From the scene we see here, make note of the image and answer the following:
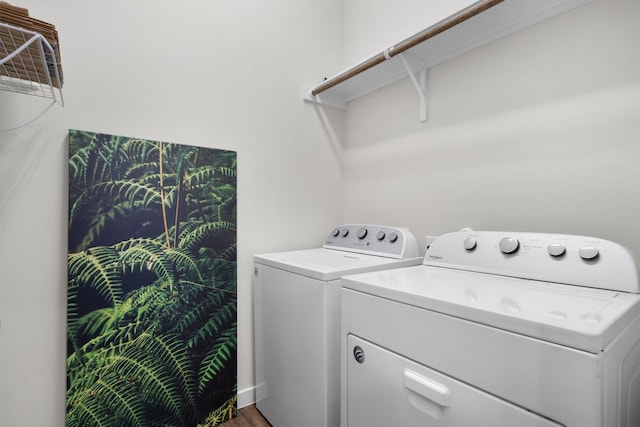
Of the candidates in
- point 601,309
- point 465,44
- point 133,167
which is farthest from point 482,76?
point 133,167

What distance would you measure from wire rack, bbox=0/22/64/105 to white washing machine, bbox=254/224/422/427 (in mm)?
1079

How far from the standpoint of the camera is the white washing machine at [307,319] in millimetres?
1230

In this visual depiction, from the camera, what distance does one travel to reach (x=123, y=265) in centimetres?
139

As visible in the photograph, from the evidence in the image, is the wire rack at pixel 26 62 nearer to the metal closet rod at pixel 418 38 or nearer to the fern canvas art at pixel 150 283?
the fern canvas art at pixel 150 283

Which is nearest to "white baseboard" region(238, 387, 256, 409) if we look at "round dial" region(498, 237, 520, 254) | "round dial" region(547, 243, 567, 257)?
"round dial" region(498, 237, 520, 254)

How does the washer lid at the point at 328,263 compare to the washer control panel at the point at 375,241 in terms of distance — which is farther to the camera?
the washer control panel at the point at 375,241

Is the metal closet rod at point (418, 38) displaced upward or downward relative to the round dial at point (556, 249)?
upward

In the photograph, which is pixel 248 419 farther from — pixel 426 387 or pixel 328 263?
pixel 426 387

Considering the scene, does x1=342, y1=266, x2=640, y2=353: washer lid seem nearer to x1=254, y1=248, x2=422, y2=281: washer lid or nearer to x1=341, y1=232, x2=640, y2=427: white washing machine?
x1=341, y1=232, x2=640, y2=427: white washing machine

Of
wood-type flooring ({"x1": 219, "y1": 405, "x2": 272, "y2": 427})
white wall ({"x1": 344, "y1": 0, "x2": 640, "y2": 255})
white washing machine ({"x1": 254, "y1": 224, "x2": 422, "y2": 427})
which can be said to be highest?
white wall ({"x1": 344, "y1": 0, "x2": 640, "y2": 255})

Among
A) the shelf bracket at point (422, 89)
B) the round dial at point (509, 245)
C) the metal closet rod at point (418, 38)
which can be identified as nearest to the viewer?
the round dial at point (509, 245)

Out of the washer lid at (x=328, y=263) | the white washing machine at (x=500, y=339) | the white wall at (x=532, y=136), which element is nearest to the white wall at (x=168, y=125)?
the washer lid at (x=328, y=263)

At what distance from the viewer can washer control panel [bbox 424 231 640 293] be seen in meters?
0.92

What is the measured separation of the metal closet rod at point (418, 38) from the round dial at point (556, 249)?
89cm
